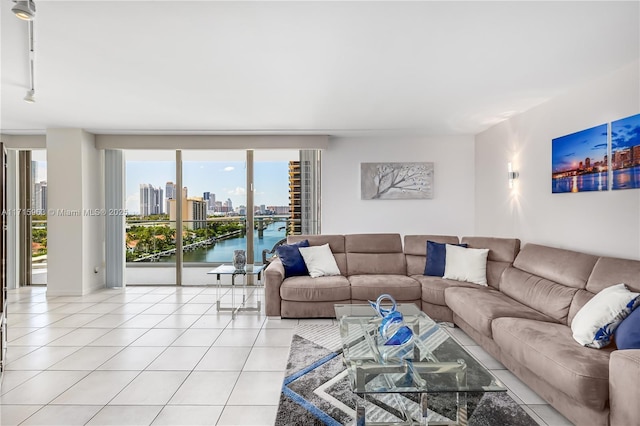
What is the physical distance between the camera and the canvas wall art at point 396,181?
215 inches

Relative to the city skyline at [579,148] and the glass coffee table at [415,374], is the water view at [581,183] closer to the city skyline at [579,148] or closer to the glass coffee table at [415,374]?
the city skyline at [579,148]

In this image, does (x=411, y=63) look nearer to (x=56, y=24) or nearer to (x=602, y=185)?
(x=602, y=185)

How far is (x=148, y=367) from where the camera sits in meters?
2.81

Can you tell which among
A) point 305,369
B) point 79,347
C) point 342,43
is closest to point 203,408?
point 305,369

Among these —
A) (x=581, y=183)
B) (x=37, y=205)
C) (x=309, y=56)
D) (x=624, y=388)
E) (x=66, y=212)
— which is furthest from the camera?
(x=37, y=205)

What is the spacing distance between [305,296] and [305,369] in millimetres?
1267

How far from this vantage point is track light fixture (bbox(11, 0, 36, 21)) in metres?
1.83

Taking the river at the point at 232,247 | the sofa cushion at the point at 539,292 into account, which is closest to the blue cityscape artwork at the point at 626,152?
the sofa cushion at the point at 539,292

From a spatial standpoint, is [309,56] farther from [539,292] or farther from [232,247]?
[232,247]

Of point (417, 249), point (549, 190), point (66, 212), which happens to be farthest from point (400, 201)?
point (66, 212)

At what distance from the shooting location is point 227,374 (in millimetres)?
2678

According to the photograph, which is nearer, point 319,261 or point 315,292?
point 315,292

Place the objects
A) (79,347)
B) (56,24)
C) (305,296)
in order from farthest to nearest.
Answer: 1. (305,296)
2. (79,347)
3. (56,24)

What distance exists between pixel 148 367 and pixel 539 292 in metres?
3.47
